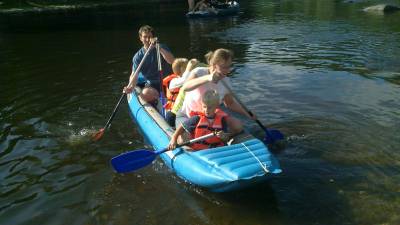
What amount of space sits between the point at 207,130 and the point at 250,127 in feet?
8.21

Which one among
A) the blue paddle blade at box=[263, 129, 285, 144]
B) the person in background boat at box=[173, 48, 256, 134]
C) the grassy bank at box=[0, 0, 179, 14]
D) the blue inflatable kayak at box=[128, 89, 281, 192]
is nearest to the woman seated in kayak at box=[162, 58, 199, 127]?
the person in background boat at box=[173, 48, 256, 134]

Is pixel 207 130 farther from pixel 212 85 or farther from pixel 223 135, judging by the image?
pixel 212 85

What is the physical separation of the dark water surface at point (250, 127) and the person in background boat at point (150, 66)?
840 millimetres

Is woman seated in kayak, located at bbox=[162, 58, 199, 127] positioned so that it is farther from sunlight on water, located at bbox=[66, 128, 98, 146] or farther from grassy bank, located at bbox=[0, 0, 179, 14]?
grassy bank, located at bbox=[0, 0, 179, 14]

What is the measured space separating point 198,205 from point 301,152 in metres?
2.29

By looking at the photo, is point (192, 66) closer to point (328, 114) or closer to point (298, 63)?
point (328, 114)

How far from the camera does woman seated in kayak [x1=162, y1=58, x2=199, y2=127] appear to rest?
24.1ft

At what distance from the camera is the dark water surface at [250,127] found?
5805mm

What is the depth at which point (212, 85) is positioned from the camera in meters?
6.57

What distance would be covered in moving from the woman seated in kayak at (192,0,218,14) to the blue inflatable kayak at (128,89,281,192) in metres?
23.7

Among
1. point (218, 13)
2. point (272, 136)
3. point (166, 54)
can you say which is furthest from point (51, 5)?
point (272, 136)

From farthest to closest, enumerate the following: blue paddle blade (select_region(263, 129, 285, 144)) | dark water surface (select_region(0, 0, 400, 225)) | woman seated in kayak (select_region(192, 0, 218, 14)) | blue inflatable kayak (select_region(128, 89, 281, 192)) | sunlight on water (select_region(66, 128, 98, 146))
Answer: woman seated in kayak (select_region(192, 0, 218, 14)), sunlight on water (select_region(66, 128, 98, 146)), blue paddle blade (select_region(263, 129, 285, 144)), dark water surface (select_region(0, 0, 400, 225)), blue inflatable kayak (select_region(128, 89, 281, 192))

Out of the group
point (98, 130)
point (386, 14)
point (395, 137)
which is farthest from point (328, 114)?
point (386, 14)

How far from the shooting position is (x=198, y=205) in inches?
233
